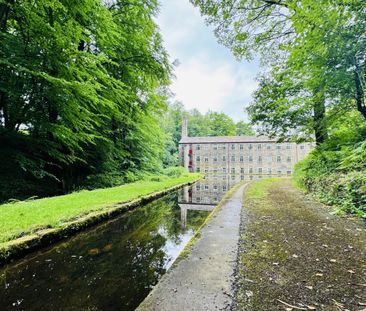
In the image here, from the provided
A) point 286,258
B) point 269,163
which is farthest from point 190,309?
point 269,163

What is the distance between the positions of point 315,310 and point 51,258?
3.56 meters

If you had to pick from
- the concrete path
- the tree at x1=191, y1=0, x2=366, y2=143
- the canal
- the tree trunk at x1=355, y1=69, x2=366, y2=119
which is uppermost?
the tree at x1=191, y1=0, x2=366, y2=143

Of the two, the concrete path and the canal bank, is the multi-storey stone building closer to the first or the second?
the canal bank

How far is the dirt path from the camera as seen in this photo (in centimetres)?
182

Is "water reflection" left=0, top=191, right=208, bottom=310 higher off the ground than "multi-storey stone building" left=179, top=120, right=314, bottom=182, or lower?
lower

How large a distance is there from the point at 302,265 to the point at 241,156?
42.7 meters

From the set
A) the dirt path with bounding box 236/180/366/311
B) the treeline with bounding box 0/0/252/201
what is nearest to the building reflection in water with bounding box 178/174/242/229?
the dirt path with bounding box 236/180/366/311

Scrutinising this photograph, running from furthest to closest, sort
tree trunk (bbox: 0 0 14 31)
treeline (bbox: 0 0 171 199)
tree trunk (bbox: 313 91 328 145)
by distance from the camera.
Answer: tree trunk (bbox: 313 91 328 145) → treeline (bbox: 0 0 171 199) → tree trunk (bbox: 0 0 14 31)

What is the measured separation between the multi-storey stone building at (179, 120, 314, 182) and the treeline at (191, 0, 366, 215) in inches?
1182

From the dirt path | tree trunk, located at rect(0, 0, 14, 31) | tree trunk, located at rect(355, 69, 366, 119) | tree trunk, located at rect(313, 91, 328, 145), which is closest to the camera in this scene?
the dirt path

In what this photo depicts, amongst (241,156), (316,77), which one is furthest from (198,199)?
(241,156)

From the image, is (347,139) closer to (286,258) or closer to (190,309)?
(286,258)

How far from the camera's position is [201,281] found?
2.22 meters

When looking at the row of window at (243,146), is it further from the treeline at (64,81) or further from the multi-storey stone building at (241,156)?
the treeline at (64,81)
